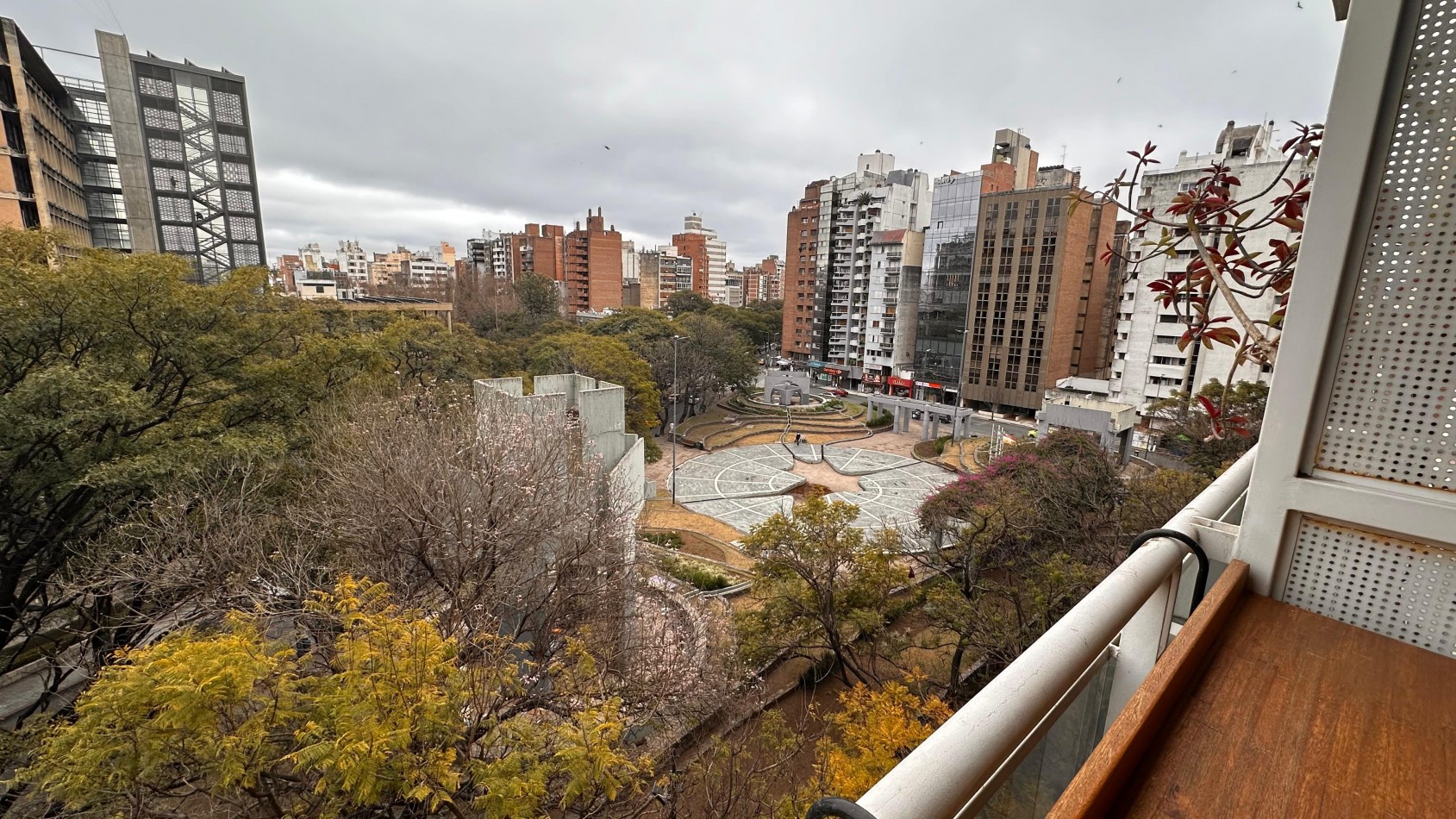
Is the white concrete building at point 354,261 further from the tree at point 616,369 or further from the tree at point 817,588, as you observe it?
the tree at point 817,588

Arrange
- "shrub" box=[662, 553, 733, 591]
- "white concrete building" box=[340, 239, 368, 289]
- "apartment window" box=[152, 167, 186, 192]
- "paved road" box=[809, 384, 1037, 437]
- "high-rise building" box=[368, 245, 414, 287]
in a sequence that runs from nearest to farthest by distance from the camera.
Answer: "shrub" box=[662, 553, 733, 591] < "apartment window" box=[152, 167, 186, 192] < "paved road" box=[809, 384, 1037, 437] < "high-rise building" box=[368, 245, 414, 287] < "white concrete building" box=[340, 239, 368, 289]

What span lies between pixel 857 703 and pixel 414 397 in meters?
7.96

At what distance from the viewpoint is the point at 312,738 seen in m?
3.98

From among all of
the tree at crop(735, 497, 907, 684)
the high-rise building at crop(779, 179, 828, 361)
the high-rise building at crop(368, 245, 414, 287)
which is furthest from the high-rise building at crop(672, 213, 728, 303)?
the tree at crop(735, 497, 907, 684)

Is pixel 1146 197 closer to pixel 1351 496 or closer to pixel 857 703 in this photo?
pixel 857 703

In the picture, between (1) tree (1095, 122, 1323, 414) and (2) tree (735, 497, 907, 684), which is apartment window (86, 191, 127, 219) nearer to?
(2) tree (735, 497, 907, 684)

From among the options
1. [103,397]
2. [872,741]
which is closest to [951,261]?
[872,741]

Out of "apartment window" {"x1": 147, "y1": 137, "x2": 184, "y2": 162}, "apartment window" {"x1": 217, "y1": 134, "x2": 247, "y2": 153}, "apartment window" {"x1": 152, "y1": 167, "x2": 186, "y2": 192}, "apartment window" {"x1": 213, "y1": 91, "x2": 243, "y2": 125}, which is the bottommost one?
"apartment window" {"x1": 152, "y1": 167, "x2": 186, "y2": 192}

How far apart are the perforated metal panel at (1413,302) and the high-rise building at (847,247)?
35.7m

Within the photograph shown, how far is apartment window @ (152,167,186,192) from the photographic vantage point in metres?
21.7

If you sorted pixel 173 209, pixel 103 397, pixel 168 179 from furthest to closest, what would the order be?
pixel 173 209 < pixel 168 179 < pixel 103 397

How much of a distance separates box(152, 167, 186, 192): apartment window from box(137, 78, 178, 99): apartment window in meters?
2.45

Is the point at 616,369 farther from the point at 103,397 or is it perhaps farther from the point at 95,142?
the point at 95,142

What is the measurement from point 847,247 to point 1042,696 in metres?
41.2
